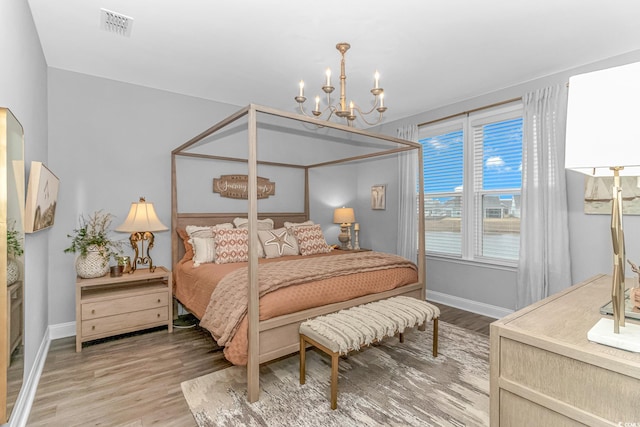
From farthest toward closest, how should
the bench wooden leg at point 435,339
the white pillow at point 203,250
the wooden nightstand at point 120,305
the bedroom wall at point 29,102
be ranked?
1. the white pillow at point 203,250
2. the wooden nightstand at point 120,305
3. the bench wooden leg at point 435,339
4. the bedroom wall at point 29,102

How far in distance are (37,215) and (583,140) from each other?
293 centimetres

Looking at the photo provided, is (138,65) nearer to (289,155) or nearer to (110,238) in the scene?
(110,238)

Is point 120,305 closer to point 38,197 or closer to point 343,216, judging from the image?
point 38,197

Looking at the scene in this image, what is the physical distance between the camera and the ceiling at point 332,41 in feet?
7.17

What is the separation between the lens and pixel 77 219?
125 inches

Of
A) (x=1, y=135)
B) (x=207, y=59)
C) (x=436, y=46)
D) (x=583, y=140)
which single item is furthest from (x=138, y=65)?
(x=583, y=140)

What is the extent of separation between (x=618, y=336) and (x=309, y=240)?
3243 millimetres

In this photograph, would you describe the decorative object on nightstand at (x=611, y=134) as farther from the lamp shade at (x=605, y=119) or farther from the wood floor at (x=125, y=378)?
the wood floor at (x=125, y=378)

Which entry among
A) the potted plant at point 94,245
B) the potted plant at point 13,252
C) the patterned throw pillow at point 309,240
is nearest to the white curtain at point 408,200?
the patterned throw pillow at point 309,240

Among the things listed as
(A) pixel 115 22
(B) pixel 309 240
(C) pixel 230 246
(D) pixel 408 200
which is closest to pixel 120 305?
(C) pixel 230 246

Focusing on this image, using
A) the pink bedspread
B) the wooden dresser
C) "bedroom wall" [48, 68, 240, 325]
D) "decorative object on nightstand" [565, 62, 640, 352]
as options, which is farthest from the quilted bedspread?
"decorative object on nightstand" [565, 62, 640, 352]

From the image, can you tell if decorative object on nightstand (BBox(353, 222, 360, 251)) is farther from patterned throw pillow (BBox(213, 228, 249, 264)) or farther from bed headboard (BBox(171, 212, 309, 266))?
patterned throw pillow (BBox(213, 228, 249, 264))

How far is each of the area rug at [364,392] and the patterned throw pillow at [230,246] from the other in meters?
1.17

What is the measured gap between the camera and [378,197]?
510 cm
